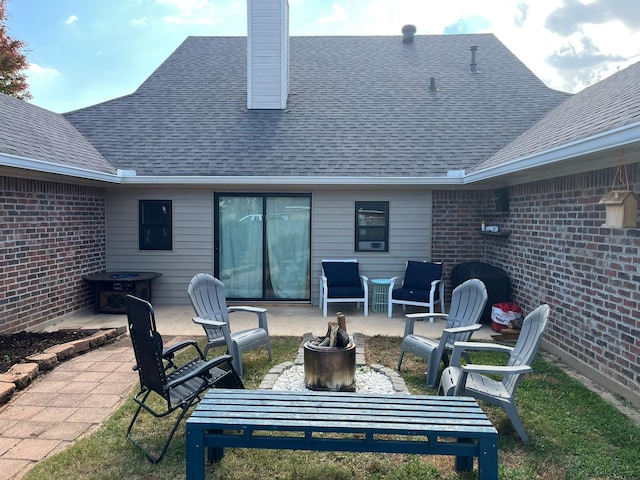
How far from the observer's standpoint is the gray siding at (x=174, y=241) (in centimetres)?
853

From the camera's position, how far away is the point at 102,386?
453cm

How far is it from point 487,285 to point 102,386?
5.41m

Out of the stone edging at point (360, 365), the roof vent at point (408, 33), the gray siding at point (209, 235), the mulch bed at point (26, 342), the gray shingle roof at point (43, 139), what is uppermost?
the roof vent at point (408, 33)

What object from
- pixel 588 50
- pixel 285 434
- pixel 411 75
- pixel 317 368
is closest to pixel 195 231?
pixel 317 368

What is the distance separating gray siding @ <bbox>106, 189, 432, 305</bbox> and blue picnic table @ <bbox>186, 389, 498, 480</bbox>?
18.2 feet

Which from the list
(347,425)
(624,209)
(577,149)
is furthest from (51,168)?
(624,209)

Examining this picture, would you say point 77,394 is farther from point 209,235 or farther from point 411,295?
point 411,295

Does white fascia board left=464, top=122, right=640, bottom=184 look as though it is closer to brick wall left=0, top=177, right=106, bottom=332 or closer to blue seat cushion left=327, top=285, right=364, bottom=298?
blue seat cushion left=327, top=285, right=364, bottom=298

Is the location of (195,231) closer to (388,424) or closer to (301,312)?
(301,312)

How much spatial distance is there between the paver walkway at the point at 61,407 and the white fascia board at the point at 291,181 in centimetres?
338

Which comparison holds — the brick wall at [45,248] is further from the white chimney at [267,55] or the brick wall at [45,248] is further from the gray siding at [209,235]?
the white chimney at [267,55]

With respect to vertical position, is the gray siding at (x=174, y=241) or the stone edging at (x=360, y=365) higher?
the gray siding at (x=174, y=241)

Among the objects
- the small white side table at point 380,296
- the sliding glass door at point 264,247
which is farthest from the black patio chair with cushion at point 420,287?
the sliding glass door at point 264,247

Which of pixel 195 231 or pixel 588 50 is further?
pixel 588 50
